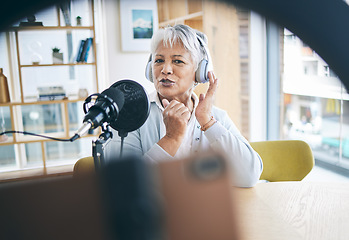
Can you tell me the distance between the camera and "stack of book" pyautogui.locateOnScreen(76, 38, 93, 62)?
314cm

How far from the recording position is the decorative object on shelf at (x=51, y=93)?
312 centimetres

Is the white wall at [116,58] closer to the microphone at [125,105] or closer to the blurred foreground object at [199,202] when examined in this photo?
the microphone at [125,105]

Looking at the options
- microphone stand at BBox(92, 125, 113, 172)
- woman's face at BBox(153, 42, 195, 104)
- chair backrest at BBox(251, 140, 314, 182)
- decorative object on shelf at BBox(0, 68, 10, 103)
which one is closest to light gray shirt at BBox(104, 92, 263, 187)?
woman's face at BBox(153, 42, 195, 104)

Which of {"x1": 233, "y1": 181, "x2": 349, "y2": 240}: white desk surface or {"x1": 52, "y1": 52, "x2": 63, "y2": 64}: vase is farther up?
{"x1": 52, "y1": 52, "x2": 63, "y2": 64}: vase

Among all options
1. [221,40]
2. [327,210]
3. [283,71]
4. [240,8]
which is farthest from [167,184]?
[283,71]

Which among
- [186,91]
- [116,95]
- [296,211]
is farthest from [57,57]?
[116,95]

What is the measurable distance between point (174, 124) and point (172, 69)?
258 mm

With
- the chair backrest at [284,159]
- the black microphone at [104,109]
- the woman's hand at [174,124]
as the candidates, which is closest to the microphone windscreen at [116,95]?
the black microphone at [104,109]

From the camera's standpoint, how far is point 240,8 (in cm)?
21

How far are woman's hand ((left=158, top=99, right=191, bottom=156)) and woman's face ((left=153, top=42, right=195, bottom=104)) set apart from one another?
193mm

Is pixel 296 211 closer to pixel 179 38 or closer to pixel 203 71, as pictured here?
pixel 203 71

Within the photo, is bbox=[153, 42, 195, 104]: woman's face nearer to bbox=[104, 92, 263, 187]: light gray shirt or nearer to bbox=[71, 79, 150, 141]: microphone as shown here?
bbox=[104, 92, 263, 187]: light gray shirt

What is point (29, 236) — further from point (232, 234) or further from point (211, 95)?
point (211, 95)

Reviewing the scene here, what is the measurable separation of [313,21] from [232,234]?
14 cm
